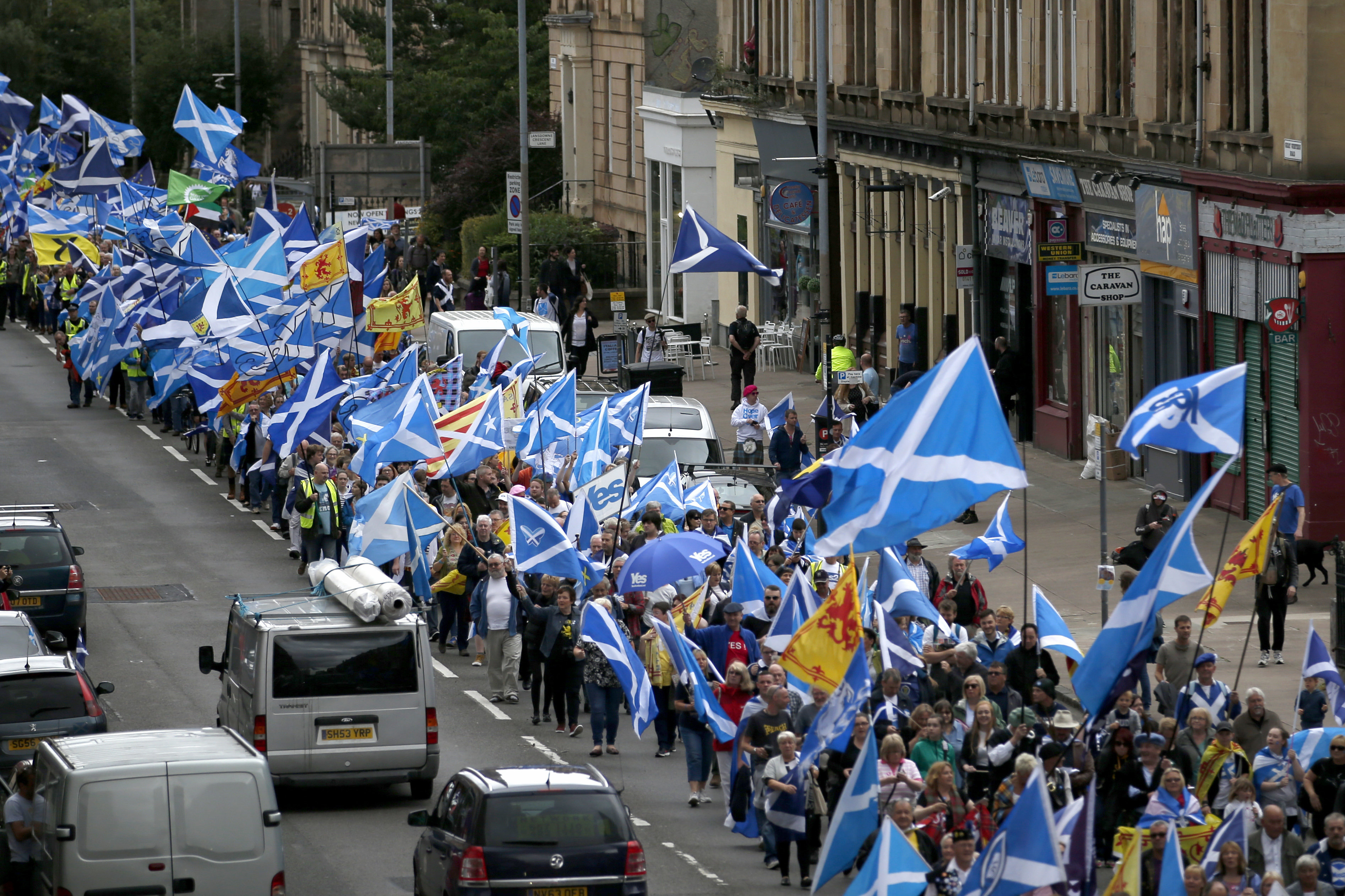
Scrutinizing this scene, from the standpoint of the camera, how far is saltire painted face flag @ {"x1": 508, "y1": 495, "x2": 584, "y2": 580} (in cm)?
2109

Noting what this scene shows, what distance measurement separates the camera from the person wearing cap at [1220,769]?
1488 cm

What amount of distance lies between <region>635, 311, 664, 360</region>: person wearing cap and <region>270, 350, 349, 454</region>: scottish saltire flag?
32.2 ft

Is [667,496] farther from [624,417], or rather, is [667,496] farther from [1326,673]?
[1326,673]

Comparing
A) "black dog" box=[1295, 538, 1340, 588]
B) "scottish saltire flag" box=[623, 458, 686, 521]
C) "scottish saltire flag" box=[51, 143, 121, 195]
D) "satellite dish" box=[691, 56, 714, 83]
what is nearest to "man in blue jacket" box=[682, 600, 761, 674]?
"scottish saltire flag" box=[623, 458, 686, 521]

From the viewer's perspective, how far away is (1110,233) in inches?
1227

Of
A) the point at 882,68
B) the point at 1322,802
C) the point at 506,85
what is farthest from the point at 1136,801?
the point at 506,85

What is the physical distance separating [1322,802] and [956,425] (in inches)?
136

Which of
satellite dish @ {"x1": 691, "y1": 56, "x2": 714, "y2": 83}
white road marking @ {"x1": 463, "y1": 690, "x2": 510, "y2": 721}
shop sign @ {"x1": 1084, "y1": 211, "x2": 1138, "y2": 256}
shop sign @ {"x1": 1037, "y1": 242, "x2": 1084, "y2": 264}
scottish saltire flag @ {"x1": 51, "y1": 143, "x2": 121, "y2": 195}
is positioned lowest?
white road marking @ {"x1": 463, "y1": 690, "x2": 510, "y2": 721}

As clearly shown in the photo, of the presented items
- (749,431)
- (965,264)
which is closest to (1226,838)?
(749,431)

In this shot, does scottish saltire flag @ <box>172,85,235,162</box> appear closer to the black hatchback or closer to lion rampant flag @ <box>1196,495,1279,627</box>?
lion rampant flag @ <box>1196,495,1279,627</box>

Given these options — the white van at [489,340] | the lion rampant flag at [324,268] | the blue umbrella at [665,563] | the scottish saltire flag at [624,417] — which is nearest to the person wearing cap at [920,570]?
the blue umbrella at [665,563]

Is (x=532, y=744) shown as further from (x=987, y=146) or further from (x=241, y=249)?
(x=987, y=146)

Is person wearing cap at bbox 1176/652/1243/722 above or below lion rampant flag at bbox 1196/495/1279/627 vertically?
below

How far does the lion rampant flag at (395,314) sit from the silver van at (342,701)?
16.3 metres
